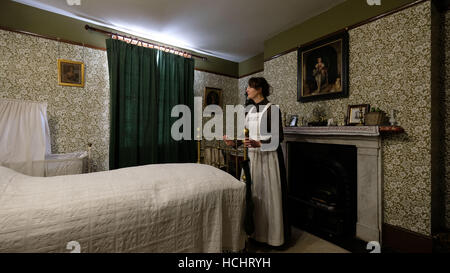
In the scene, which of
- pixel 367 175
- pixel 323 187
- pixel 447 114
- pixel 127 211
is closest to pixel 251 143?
pixel 127 211

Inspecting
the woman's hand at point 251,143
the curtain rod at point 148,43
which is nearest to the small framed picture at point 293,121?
the woman's hand at point 251,143

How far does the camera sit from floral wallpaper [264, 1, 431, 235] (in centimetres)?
176

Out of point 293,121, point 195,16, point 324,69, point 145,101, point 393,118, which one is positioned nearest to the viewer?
point 393,118

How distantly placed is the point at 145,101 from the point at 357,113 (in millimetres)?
3022

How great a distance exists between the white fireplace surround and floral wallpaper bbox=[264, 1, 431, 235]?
9 cm

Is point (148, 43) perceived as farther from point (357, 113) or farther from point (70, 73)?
point (357, 113)

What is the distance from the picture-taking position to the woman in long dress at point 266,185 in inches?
70.4

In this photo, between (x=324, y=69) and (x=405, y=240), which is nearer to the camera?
(x=405, y=240)

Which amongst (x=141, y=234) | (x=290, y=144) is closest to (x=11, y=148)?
(x=141, y=234)

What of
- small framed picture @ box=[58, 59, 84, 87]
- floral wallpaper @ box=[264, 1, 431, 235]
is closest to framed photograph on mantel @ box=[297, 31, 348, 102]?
floral wallpaper @ box=[264, 1, 431, 235]

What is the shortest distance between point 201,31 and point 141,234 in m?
3.04

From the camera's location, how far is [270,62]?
3.37 meters

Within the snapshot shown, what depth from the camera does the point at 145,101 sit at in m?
3.10
